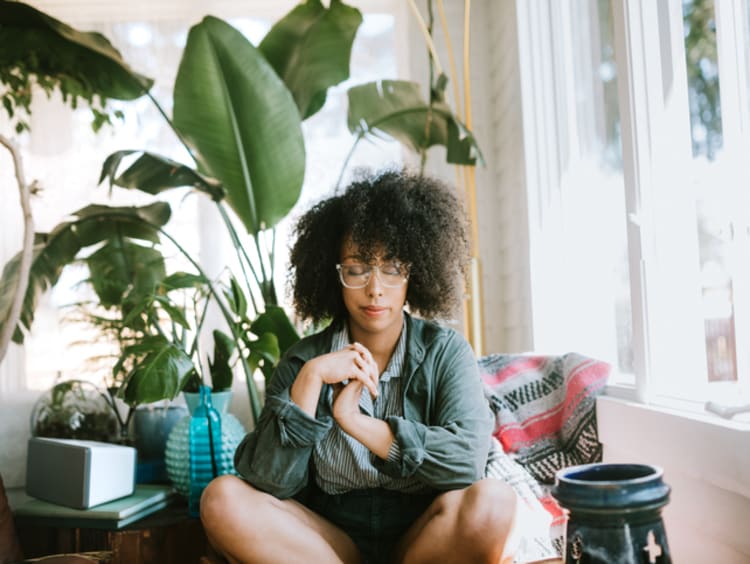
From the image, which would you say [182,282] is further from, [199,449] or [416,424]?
[416,424]

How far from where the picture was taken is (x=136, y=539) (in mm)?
2293

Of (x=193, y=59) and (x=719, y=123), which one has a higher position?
(x=193, y=59)

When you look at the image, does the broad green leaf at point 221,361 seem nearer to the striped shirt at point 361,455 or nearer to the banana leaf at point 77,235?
the banana leaf at point 77,235

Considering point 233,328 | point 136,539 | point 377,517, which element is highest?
point 233,328

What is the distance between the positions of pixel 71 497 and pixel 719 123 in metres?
2.08

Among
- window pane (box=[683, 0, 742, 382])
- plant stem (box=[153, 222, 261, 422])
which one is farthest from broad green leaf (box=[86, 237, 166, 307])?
window pane (box=[683, 0, 742, 382])

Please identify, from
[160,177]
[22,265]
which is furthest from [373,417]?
[160,177]

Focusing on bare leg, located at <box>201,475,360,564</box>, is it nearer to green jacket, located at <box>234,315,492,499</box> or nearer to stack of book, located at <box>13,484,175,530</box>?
green jacket, located at <box>234,315,492,499</box>

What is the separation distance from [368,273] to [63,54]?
4.47 ft

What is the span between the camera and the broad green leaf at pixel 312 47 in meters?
2.65

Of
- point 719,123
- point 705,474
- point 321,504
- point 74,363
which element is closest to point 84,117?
point 74,363

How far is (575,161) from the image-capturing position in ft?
8.90

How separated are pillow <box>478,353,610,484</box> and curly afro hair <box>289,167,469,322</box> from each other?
349mm

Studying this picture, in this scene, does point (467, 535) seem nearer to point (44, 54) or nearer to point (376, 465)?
point (376, 465)
